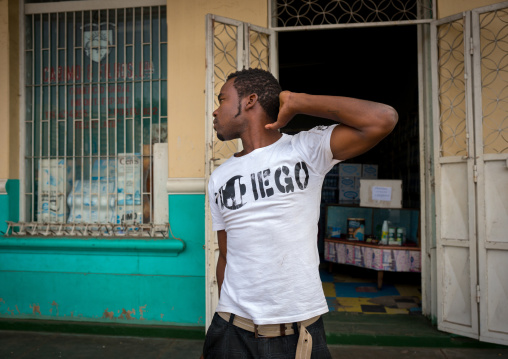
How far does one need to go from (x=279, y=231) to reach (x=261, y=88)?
1.74 feet

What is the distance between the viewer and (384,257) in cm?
530

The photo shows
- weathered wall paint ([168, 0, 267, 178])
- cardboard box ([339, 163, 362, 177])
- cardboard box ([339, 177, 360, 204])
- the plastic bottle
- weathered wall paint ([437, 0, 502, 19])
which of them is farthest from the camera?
cardboard box ([339, 163, 362, 177])

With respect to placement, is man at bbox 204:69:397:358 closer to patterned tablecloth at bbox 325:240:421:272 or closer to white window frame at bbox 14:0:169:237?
white window frame at bbox 14:0:169:237

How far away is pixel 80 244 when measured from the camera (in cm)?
416

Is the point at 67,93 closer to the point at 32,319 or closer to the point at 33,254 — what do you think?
the point at 33,254

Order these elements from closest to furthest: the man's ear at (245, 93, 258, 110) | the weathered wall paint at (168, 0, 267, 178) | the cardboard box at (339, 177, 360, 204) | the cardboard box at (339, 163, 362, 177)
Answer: the man's ear at (245, 93, 258, 110) → the weathered wall paint at (168, 0, 267, 178) → the cardboard box at (339, 177, 360, 204) → the cardboard box at (339, 163, 362, 177)

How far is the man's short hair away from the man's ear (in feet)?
0.04

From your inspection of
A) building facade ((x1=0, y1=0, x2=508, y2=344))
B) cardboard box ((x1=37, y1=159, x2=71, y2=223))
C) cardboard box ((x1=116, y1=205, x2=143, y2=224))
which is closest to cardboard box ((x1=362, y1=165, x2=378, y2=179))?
building facade ((x1=0, y1=0, x2=508, y2=344))

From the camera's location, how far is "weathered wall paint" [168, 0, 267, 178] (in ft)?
13.2

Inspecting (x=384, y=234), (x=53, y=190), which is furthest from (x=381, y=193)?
(x=53, y=190)

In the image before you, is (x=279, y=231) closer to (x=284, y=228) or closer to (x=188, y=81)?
(x=284, y=228)

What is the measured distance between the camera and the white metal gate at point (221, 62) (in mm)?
3547

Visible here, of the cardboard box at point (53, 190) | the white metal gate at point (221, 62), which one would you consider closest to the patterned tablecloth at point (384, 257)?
the white metal gate at point (221, 62)

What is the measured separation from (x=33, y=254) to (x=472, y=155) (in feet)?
13.8
